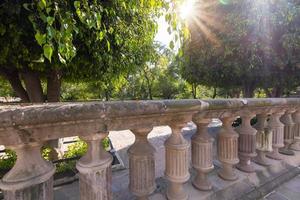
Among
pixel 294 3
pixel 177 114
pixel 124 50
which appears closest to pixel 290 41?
pixel 294 3

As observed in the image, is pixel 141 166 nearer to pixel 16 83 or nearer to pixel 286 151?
pixel 286 151

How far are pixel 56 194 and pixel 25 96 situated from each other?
261 cm

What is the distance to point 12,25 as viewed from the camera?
7.05 feet

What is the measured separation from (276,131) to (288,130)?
0.42m

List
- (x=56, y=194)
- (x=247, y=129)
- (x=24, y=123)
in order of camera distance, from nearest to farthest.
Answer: (x=24, y=123) → (x=247, y=129) → (x=56, y=194)

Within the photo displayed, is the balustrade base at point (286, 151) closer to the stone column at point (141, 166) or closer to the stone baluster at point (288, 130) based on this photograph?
the stone baluster at point (288, 130)

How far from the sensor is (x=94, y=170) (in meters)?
1.01

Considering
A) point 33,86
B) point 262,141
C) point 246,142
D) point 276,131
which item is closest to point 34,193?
point 246,142

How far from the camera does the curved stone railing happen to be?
0.82 meters

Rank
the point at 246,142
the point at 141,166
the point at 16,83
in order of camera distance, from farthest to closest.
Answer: the point at 16,83, the point at 246,142, the point at 141,166

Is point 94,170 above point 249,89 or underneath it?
underneath

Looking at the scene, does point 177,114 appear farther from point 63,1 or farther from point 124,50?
point 124,50

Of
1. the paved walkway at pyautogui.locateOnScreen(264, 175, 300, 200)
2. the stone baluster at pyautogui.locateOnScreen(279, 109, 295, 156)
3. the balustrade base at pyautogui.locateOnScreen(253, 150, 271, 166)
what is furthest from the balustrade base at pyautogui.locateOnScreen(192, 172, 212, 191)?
the stone baluster at pyautogui.locateOnScreen(279, 109, 295, 156)

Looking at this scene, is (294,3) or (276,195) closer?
(276,195)
